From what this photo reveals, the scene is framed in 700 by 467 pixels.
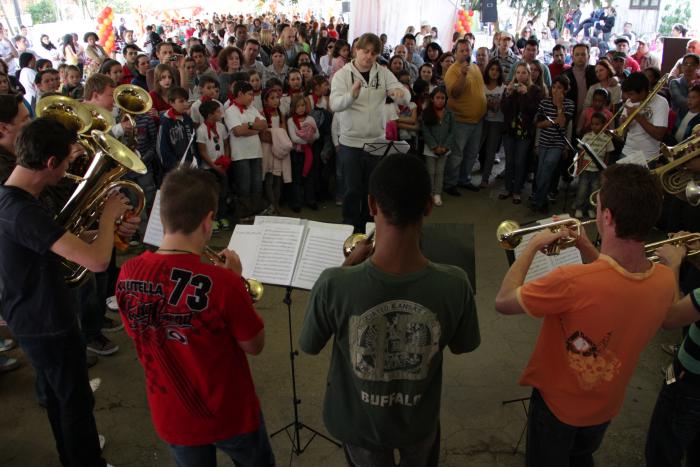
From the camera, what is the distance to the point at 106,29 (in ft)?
46.0

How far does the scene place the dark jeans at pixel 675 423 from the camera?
7.67 ft

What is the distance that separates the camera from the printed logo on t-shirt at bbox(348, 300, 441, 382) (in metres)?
1.65

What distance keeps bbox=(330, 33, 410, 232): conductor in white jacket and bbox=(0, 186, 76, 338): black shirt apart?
3.39 metres

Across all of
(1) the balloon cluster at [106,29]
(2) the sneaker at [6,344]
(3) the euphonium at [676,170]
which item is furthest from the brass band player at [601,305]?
(1) the balloon cluster at [106,29]

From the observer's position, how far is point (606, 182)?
6.40 ft

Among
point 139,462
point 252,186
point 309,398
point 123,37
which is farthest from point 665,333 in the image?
point 123,37

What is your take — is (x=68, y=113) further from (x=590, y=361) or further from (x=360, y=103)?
(x=590, y=361)

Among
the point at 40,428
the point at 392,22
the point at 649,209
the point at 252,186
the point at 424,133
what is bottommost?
the point at 40,428

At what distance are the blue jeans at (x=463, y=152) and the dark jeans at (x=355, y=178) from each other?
2021 mm

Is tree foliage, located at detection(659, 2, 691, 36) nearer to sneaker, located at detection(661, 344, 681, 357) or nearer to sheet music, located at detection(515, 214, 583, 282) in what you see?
sneaker, located at detection(661, 344, 681, 357)

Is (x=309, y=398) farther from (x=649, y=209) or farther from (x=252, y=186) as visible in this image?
(x=252, y=186)

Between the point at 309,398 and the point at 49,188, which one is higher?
the point at 49,188

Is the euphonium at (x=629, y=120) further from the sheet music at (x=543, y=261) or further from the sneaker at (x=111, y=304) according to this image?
the sneaker at (x=111, y=304)

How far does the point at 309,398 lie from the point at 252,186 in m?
3.42
